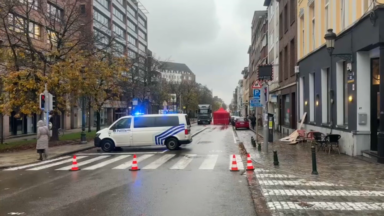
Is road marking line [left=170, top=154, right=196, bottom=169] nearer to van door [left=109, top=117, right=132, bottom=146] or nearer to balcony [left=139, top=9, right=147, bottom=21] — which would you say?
van door [left=109, top=117, right=132, bottom=146]

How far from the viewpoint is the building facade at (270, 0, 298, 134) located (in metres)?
27.9

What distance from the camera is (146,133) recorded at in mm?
18984

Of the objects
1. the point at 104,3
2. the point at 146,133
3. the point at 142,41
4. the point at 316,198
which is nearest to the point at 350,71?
the point at 316,198

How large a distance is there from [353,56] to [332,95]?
3.04 meters

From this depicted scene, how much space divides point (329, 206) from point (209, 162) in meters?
7.25

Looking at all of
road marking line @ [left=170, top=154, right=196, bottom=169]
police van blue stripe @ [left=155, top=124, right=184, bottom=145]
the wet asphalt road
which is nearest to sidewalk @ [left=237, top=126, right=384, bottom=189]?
the wet asphalt road

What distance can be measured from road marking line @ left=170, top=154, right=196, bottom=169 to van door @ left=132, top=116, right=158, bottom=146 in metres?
3.28

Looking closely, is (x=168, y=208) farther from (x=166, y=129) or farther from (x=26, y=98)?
(x=26, y=98)

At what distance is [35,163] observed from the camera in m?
15.2

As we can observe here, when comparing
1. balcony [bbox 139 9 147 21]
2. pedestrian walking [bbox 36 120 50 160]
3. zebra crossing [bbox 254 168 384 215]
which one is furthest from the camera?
balcony [bbox 139 9 147 21]

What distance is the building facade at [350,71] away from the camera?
43.4 feet

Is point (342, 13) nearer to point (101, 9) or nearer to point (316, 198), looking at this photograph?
point (316, 198)

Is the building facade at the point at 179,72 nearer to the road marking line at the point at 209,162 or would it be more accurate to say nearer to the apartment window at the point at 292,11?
the apartment window at the point at 292,11

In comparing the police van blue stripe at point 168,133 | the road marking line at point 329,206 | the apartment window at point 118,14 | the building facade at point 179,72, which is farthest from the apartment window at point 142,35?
the building facade at point 179,72
